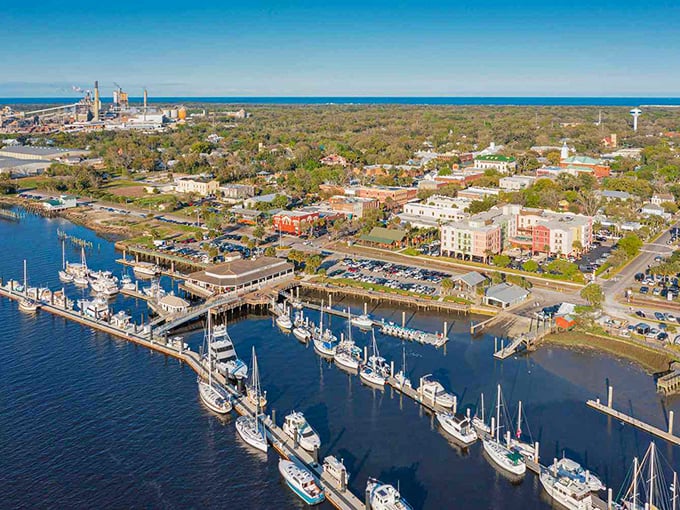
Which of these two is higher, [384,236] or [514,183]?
[514,183]

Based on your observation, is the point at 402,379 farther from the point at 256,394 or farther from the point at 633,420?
the point at 633,420

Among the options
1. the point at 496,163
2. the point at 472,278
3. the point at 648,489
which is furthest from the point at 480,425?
the point at 496,163

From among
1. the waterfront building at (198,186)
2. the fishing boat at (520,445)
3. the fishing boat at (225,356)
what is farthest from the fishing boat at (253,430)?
the waterfront building at (198,186)

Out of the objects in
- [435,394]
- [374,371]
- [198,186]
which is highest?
[198,186]

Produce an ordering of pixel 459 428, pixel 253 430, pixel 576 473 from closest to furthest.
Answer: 1. pixel 576 473
2. pixel 253 430
3. pixel 459 428

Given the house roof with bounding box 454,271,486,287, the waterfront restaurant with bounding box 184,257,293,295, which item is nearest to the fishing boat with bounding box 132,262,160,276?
the waterfront restaurant with bounding box 184,257,293,295

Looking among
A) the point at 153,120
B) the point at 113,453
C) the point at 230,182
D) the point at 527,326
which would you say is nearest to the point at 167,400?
the point at 113,453
